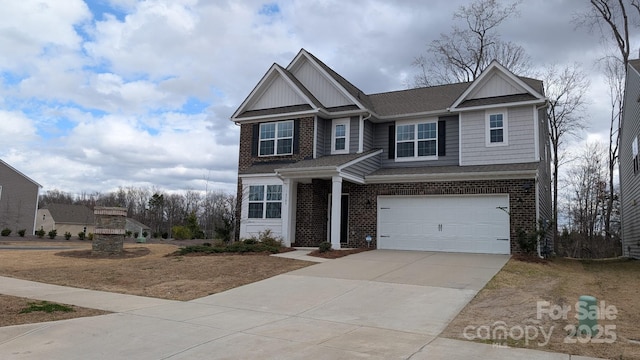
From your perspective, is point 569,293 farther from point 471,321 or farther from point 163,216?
point 163,216

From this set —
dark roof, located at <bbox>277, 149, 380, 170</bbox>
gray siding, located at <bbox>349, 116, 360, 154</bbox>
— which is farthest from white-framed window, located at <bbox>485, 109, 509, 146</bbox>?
gray siding, located at <bbox>349, 116, 360, 154</bbox>

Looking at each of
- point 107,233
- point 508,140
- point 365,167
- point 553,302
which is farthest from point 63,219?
point 553,302

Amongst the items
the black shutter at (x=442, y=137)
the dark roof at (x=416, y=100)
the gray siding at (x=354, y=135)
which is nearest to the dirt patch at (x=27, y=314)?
the gray siding at (x=354, y=135)

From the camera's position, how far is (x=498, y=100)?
1769 cm

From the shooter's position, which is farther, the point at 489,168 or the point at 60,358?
the point at 489,168

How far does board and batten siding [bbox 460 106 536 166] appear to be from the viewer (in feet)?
56.2

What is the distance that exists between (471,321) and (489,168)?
10.4 meters

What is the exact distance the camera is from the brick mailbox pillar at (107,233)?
1781 cm

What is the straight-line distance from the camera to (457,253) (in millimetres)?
16469

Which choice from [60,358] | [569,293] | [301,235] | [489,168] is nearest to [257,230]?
[301,235]

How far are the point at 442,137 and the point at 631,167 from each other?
8620 millimetres

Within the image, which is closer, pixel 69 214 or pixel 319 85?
pixel 319 85

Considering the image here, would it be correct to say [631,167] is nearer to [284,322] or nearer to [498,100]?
[498,100]

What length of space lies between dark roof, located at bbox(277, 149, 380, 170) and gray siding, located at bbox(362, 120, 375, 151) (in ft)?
1.30
